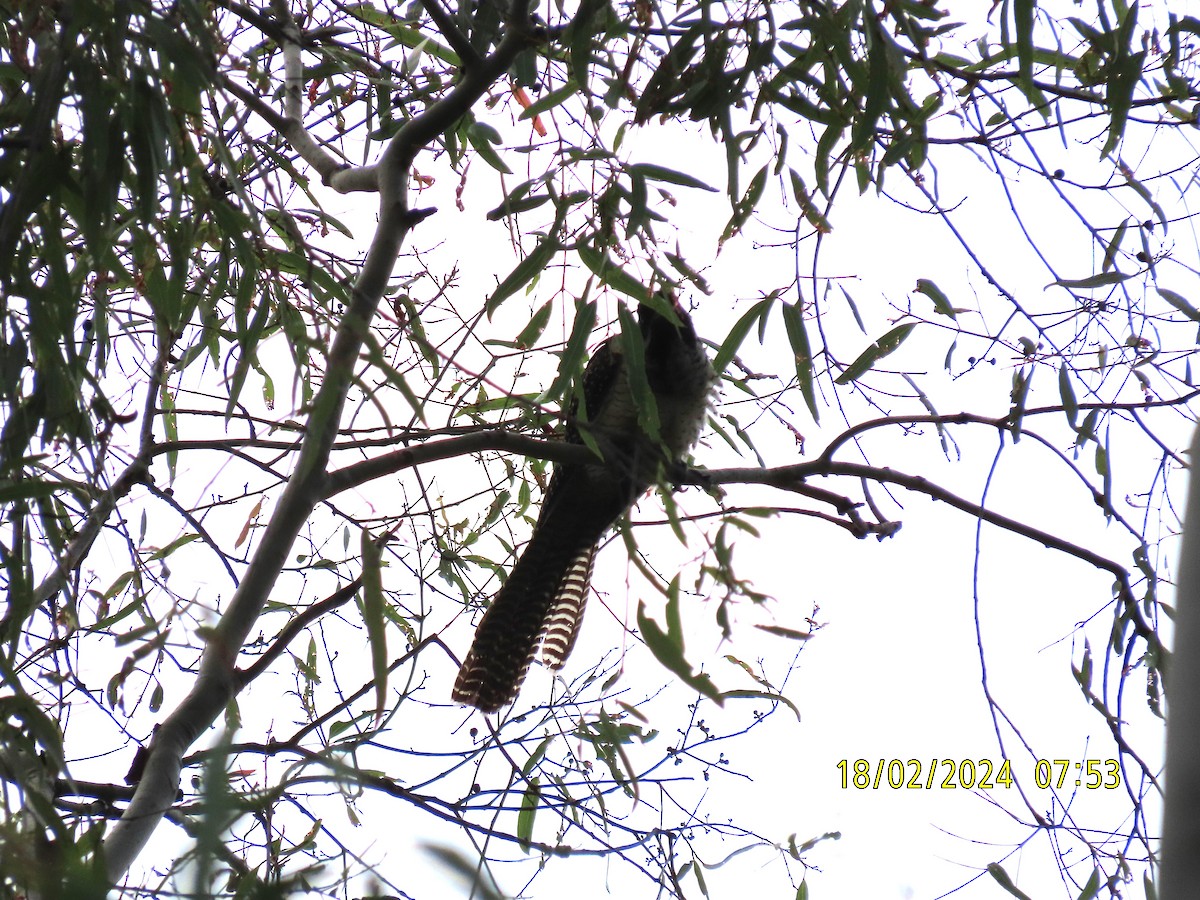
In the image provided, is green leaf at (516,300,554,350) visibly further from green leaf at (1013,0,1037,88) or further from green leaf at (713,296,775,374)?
green leaf at (1013,0,1037,88)

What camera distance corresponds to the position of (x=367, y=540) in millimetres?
1393

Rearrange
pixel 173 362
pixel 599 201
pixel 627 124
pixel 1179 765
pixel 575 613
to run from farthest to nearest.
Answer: pixel 575 613 < pixel 173 362 < pixel 627 124 < pixel 599 201 < pixel 1179 765

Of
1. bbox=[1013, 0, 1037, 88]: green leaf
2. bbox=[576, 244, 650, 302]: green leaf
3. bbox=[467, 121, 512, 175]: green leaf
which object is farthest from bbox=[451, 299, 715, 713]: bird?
bbox=[1013, 0, 1037, 88]: green leaf

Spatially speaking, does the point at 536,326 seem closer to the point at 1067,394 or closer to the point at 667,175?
the point at 667,175

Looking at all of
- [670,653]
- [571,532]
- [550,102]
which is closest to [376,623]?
[670,653]

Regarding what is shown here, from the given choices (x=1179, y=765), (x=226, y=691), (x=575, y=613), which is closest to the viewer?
(x=1179, y=765)

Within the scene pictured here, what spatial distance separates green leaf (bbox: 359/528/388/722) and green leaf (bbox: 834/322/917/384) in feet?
3.72

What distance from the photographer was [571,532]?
340cm

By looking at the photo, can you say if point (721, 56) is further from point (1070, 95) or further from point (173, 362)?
point (173, 362)

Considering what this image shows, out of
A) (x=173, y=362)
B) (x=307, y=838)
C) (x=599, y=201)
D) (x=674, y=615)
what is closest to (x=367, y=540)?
(x=674, y=615)

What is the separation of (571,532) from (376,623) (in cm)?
209

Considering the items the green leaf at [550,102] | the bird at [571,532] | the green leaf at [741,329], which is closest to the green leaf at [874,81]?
the green leaf at [741,329]

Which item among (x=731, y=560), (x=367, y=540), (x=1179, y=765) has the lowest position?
(x=1179, y=765)

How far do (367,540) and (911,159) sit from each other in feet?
4.32
